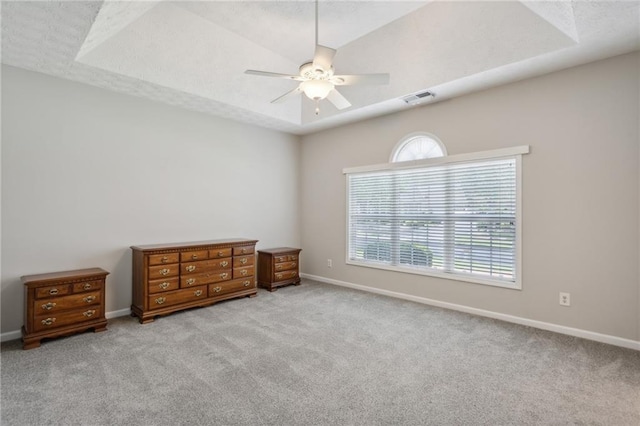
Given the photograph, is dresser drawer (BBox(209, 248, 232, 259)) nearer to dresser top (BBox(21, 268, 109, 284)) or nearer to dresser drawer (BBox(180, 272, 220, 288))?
dresser drawer (BBox(180, 272, 220, 288))

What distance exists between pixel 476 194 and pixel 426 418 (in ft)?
9.18

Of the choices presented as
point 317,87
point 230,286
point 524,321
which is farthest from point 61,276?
point 524,321

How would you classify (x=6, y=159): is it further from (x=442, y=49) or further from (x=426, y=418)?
(x=442, y=49)

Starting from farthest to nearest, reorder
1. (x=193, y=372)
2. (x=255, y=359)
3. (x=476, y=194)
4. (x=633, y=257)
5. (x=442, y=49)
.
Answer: (x=476, y=194) → (x=442, y=49) → (x=633, y=257) → (x=255, y=359) → (x=193, y=372)

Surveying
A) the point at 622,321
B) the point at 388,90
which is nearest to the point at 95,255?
the point at 388,90

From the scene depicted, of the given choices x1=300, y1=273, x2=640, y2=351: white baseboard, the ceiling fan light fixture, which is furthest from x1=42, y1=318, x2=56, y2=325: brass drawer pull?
x1=300, y1=273, x2=640, y2=351: white baseboard

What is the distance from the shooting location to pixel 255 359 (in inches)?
107

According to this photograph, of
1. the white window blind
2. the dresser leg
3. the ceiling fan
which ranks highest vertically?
the ceiling fan

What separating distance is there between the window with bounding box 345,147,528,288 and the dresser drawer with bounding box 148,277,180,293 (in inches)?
107

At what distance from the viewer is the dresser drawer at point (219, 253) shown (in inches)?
167

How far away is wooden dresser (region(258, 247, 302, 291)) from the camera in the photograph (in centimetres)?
509

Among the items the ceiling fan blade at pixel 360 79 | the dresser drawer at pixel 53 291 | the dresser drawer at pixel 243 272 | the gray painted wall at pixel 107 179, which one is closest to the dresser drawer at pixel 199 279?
the dresser drawer at pixel 243 272

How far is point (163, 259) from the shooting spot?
12.4 ft

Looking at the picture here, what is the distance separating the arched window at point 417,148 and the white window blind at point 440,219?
0.18m
